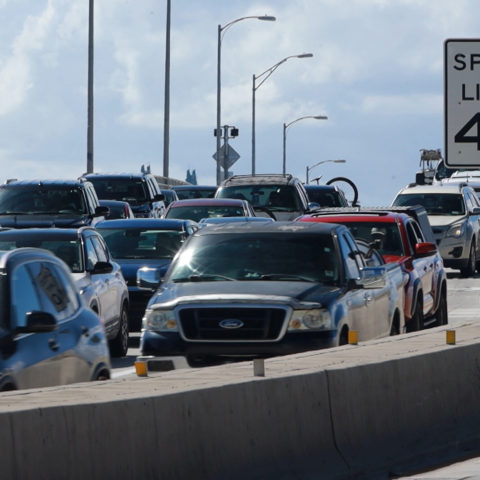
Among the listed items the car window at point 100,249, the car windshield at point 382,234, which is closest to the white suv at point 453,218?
the car windshield at point 382,234

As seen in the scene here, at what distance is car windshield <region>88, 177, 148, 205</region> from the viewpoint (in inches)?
1476

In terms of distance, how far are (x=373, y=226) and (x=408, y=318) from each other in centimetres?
174

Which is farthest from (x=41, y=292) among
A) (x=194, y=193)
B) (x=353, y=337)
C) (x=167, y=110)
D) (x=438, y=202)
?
(x=167, y=110)

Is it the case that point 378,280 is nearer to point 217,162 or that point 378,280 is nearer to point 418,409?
point 418,409

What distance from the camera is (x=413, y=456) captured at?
10570 mm

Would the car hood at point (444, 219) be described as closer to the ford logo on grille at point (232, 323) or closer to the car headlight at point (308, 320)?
the car headlight at point (308, 320)

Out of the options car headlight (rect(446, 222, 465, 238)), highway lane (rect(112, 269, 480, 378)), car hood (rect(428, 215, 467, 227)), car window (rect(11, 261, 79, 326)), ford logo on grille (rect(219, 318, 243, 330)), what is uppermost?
car window (rect(11, 261, 79, 326))

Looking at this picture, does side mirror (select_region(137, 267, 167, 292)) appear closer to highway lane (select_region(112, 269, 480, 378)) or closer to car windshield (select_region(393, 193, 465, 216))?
highway lane (select_region(112, 269, 480, 378))

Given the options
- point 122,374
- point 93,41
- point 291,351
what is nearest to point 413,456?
point 291,351

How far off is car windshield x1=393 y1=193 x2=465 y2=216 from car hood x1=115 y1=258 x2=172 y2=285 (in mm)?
15949

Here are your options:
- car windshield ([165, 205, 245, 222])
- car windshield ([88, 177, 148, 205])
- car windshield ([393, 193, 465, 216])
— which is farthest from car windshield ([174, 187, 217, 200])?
car windshield ([165, 205, 245, 222])

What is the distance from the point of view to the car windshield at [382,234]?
68.0ft

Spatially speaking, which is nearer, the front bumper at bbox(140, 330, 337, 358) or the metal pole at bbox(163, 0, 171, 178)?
the front bumper at bbox(140, 330, 337, 358)

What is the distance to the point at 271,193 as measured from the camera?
39.6m
